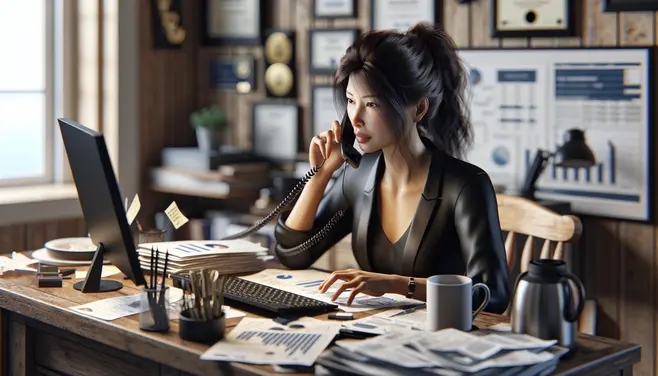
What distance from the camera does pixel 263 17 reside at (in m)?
4.57

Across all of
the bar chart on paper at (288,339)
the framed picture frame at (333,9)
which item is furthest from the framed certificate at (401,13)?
the bar chart on paper at (288,339)

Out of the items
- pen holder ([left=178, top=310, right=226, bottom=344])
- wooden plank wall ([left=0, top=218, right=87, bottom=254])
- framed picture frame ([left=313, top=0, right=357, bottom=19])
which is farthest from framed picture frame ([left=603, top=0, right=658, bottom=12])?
wooden plank wall ([left=0, top=218, right=87, bottom=254])

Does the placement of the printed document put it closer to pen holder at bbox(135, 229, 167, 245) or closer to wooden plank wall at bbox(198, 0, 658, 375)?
pen holder at bbox(135, 229, 167, 245)

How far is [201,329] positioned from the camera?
191cm

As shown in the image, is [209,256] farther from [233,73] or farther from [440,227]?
[233,73]

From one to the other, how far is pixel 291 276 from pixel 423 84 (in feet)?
2.10

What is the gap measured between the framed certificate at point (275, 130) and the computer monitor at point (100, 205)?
6.74ft

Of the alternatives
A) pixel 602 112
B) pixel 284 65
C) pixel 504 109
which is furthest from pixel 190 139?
pixel 602 112

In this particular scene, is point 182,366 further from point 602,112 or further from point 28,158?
point 28,158

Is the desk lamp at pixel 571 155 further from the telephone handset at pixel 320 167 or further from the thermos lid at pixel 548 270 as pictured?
the thermos lid at pixel 548 270

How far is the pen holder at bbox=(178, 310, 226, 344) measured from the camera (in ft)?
6.26

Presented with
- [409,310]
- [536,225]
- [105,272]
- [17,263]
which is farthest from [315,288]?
[17,263]

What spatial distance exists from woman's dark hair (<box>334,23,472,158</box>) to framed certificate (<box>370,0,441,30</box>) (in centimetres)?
137

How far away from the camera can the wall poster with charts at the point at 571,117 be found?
3.40 meters
